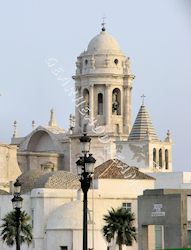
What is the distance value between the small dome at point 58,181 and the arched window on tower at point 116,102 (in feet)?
56.0

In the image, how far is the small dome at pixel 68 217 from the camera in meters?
48.9

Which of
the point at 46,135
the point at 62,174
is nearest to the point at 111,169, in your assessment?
the point at 62,174

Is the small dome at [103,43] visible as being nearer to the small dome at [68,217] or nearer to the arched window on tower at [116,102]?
the arched window on tower at [116,102]

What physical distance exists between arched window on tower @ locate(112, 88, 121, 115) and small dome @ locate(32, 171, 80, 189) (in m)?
17.1

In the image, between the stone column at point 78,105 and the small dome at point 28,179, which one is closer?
the small dome at point 28,179

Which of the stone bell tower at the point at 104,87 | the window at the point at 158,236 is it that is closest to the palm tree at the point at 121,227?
the window at the point at 158,236

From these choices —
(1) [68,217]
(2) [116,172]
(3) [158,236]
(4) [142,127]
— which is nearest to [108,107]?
(4) [142,127]

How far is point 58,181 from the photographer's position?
55406 millimetres

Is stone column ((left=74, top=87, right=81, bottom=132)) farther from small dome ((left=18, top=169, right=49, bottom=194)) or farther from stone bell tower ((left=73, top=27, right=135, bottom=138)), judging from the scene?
small dome ((left=18, top=169, right=49, bottom=194))

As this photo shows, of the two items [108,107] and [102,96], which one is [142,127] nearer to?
[108,107]

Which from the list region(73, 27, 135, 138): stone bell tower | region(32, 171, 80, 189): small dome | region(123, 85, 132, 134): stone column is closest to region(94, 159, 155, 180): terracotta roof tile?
region(32, 171, 80, 189): small dome

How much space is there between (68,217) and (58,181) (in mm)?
6613

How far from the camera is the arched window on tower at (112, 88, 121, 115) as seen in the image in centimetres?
7231

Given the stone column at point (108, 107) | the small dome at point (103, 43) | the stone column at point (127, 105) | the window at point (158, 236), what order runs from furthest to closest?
the stone column at point (127, 105) < the small dome at point (103, 43) < the stone column at point (108, 107) < the window at point (158, 236)
